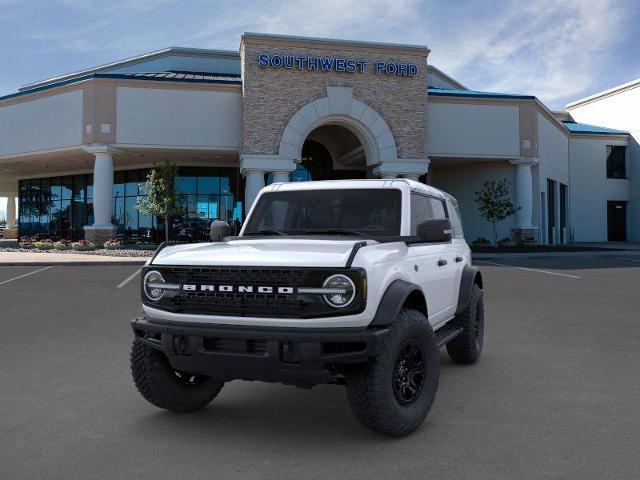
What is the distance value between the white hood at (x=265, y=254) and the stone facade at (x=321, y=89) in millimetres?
23304

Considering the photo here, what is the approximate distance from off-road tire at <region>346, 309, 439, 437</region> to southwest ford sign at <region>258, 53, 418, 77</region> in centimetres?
2482

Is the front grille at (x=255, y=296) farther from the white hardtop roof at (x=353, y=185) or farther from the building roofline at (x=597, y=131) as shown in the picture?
the building roofline at (x=597, y=131)

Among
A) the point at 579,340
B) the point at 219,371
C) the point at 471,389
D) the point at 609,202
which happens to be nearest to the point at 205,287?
the point at 219,371

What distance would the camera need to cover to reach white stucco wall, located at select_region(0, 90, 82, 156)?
29.2m

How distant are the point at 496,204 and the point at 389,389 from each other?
28240mm

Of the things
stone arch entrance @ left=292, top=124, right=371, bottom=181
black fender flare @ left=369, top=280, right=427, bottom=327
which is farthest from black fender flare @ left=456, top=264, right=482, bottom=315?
stone arch entrance @ left=292, top=124, right=371, bottom=181

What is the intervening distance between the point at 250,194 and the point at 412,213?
23113mm

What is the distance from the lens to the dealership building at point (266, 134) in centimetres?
2770

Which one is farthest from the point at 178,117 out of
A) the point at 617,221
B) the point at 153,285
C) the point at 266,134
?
the point at 617,221

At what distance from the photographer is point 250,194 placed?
27922 mm

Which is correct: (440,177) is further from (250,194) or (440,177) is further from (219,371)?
(219,371)

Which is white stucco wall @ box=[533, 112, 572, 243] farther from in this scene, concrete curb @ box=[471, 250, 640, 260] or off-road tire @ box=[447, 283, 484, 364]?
off-road tire @ box=[447, 283, 484, 364]

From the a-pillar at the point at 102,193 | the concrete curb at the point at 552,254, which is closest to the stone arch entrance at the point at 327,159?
the concrete curb at the point at 552,254

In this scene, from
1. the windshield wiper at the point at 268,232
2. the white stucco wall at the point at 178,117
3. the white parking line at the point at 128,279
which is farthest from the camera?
the white stucco wall at the point at 178,117
